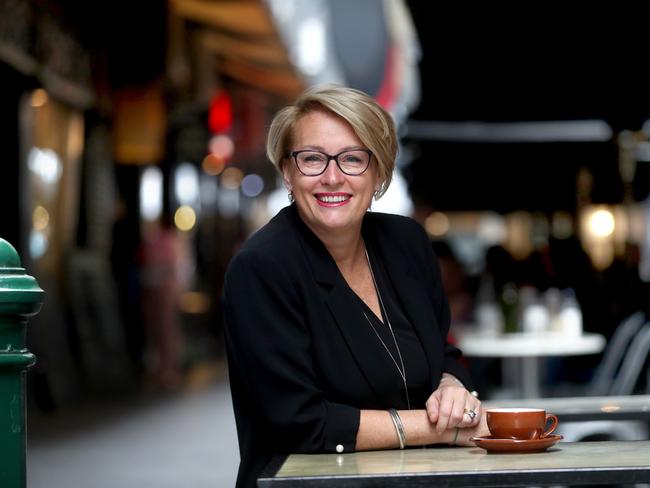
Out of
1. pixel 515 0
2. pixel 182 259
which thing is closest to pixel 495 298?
pixel 182 259

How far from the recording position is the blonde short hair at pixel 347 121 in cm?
324

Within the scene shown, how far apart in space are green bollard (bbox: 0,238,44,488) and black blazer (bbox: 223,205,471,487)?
0.52 metres

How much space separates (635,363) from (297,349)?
4506 millimetres

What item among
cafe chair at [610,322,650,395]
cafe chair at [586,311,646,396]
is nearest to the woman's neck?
cafe chair at [610,322,650,395]

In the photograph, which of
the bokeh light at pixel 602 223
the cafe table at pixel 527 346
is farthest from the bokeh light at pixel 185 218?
the cafe table at pixel 527 346

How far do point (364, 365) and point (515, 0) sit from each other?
17889mm

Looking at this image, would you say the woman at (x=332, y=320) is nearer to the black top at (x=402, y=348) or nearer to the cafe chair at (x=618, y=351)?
the black top at (x=402, y=348)

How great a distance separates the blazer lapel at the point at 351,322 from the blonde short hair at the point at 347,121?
0.26m

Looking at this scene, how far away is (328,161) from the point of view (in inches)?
129

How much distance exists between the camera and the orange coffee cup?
2947 millimetres

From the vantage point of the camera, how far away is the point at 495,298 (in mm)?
13516

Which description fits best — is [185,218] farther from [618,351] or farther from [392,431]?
[392,431]

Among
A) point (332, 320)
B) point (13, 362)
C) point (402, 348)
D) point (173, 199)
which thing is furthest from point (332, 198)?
point (173, 199)

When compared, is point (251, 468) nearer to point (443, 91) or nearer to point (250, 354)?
point (250, 354)
